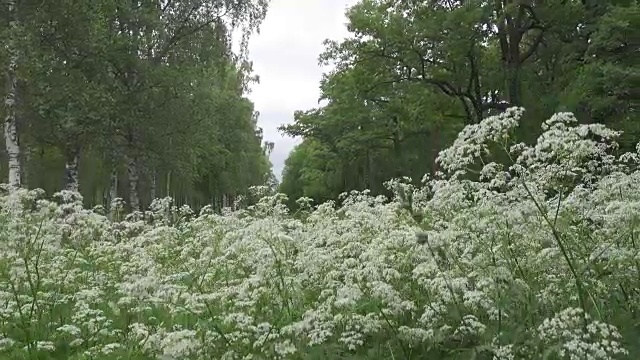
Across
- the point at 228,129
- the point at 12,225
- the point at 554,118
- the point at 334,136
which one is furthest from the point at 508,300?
the point at 334,136

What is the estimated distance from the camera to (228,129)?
3697 centimetres

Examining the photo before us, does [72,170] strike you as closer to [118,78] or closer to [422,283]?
[118,78]

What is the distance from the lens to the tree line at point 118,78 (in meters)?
18.6

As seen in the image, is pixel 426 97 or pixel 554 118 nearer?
pixel 554 118

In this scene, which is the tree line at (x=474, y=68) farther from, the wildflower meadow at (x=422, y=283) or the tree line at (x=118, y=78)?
the wildflower meadow at (x=422, y=283)

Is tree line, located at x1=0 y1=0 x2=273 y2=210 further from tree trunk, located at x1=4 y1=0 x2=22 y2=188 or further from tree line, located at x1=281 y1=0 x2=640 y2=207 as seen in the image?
tree line, located at x1=281 y1=0 x2=640 y2=207

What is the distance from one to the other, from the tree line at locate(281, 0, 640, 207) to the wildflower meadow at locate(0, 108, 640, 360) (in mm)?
8921

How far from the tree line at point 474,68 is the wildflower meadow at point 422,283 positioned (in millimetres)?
8921

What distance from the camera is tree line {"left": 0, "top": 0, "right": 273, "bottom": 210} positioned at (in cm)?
1862

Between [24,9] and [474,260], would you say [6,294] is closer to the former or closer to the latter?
[474,260]

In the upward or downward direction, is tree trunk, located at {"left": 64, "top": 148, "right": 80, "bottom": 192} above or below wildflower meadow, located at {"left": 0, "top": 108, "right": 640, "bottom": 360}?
above

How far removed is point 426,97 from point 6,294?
2305cm

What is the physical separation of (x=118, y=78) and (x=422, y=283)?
21872 mm

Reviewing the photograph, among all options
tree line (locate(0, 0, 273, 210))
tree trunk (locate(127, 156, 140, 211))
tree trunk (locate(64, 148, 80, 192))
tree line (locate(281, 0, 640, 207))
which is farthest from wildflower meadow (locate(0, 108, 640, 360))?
tree trunk (locate(127, 156, 140, 211))
